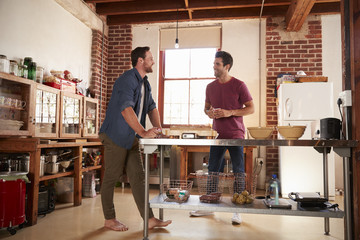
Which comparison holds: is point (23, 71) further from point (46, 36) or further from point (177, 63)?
point (177, 63)

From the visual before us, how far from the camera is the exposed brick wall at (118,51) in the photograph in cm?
591

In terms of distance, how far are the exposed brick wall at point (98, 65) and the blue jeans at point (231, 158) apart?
315cm

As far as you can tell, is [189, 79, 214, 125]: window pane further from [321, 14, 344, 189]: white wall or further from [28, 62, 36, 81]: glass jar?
[28, 62, 36, 81]: glass jar

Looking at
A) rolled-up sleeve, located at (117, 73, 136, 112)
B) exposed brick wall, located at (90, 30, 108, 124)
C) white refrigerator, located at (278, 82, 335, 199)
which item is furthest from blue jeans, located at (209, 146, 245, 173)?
exposed brick wall, located at (90, 30, 108, 124)

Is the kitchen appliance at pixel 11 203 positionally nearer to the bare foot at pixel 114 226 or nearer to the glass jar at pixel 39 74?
the bare foot at pixel 114 226

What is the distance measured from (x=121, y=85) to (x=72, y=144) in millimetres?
1524

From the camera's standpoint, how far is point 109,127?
2.65 meters

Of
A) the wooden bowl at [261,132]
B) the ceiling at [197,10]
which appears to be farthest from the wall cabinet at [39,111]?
the wooden bowl at [261,132]

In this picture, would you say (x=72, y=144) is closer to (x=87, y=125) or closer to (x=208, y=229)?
(x=87, y=125)

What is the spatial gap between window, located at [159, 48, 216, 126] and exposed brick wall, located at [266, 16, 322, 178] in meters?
1.08

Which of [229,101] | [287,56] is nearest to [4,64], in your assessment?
[229,101]

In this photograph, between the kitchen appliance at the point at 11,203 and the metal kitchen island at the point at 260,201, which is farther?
the kitchen appliance at the point at 11,203

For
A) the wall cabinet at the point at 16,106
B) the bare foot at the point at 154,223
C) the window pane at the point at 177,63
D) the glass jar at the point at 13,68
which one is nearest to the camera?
the bare foot at the point at 154,223

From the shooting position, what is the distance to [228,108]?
3053 mm
